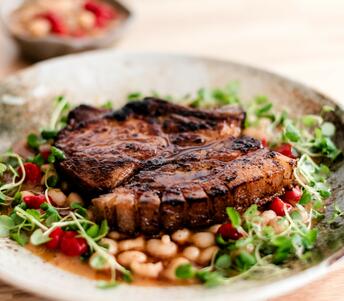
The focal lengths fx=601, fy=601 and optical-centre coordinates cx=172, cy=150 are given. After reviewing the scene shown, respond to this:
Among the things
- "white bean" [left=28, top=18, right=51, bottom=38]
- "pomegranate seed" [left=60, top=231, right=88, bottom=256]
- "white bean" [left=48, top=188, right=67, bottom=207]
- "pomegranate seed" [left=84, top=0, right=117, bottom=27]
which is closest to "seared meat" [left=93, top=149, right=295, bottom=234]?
"pomegranate seed" [left=60, top=231, right=88, bottom=256]

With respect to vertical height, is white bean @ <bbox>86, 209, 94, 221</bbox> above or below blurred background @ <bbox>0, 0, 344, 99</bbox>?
below

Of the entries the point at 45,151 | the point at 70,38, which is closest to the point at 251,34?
the point at 70,38

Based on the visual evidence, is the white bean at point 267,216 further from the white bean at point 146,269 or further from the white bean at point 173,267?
the white bean at point 146,269

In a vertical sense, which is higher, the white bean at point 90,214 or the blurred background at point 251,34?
the blurred background at point 251,34

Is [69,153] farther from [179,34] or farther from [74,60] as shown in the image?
[179,34]

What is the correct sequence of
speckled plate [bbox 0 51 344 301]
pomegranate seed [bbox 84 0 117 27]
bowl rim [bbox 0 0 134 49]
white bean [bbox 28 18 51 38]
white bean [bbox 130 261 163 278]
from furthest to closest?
1. pomegranate seed [bbox 84 0 117 27]
2. white bean [bbox 28 18 51 38]
3. bowl rim [bbox 0 0 134 49]
4. speckled plate [bbox 0 51 344 301]
5. white bean [bbox 130 261 163 278]

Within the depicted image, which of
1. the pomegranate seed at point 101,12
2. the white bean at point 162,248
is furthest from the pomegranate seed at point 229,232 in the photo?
the pomegranate seed at point 101,12

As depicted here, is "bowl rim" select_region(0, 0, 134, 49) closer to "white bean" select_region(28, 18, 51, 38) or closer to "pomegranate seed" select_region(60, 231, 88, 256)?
"white bean" select_region(28, 18, 51, 38)
